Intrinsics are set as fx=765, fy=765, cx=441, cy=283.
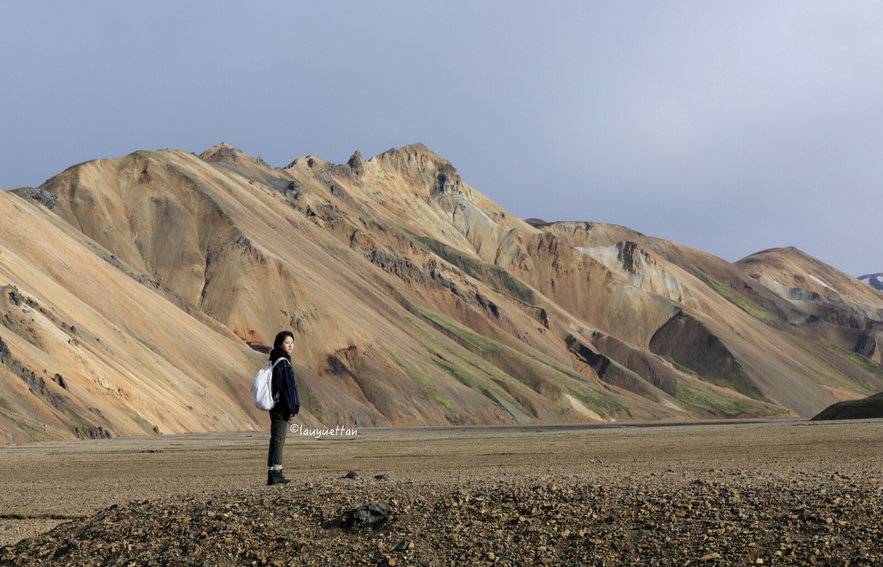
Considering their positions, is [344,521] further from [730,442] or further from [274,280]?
[274,280]

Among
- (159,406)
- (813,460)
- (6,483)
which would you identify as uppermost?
(813,460)

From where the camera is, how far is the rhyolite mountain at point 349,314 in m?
60.4

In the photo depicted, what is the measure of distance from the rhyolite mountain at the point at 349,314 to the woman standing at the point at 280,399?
32.4m

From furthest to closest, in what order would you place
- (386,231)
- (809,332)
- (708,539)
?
(809,332) → (386,231) → (708,539)

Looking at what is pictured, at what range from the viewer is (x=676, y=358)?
16500 centimetres

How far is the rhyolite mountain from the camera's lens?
60.4 meters

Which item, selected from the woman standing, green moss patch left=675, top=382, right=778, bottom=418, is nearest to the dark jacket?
the woman standing

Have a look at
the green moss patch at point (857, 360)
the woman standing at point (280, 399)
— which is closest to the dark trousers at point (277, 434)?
the woman standing at point (280, 399)

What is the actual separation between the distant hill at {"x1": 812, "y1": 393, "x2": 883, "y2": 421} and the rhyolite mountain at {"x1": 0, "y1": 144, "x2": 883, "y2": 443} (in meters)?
41.2

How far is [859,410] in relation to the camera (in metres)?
60.4

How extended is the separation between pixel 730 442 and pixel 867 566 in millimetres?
25330

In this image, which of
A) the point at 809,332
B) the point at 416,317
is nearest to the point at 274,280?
A: the point at 416,317

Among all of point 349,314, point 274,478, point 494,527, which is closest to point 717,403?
point 349,314
